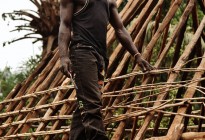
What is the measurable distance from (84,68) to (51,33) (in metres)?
5.57

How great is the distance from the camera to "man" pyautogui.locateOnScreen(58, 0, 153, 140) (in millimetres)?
Answer: 2215

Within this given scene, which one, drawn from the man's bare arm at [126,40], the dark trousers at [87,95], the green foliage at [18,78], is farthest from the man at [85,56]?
→ the green foliage at [18,78]

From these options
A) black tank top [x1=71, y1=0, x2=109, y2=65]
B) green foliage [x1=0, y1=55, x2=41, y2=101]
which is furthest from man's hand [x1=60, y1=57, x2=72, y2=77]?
green foliage [x1=0, y1=55, x2=41, y2=101]

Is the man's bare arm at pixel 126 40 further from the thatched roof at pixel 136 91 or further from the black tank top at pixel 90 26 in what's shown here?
the black tank top at pixel 90 26

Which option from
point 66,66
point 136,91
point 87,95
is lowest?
point 136,91

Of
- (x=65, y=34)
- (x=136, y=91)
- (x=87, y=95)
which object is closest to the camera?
(x=87, y=95)

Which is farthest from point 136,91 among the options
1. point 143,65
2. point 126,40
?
point 126,40

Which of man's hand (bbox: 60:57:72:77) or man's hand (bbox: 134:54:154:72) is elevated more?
man's hand (bbox: 60:57:72:77)

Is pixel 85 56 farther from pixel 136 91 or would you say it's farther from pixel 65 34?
pixel 136 91

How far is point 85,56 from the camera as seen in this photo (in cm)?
229

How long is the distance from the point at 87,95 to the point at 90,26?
1.22 ft

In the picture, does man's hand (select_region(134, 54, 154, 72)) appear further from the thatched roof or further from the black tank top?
the black tank top

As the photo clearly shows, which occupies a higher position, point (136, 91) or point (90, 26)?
point (90, 26)

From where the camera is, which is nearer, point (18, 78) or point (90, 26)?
point (90, 26)
